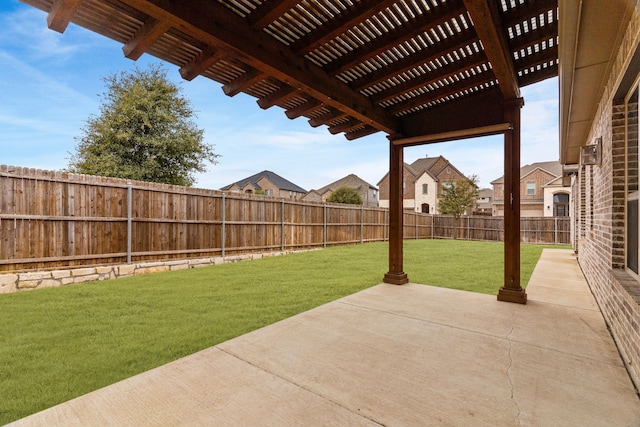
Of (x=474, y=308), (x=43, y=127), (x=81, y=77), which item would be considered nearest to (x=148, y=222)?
(x=474, y=308)

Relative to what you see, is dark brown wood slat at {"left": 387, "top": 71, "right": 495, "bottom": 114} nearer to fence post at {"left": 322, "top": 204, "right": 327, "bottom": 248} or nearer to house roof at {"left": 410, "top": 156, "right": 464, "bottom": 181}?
fence post at {"left": 322, "top": 204, "right": 327, "bottom": 248}

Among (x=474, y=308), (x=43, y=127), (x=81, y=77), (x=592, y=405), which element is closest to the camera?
(x=592, y=405)

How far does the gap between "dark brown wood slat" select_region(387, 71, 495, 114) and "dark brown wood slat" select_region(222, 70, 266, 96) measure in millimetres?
2514

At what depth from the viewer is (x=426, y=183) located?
96.0 feet

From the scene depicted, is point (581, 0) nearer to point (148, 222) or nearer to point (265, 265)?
point (265, 265)

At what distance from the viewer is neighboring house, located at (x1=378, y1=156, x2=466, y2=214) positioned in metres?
28.8

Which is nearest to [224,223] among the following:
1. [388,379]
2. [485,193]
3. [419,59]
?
[419,59]

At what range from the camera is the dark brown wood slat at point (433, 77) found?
3.45 m

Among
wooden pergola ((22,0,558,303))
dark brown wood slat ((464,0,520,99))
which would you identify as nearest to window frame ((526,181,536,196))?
wooden pergola ((22,0,558,303))

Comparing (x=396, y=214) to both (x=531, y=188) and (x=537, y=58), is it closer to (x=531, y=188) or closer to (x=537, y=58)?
(x=537, y=58)

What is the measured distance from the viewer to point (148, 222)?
6984 mm

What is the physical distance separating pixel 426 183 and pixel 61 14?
2993cm

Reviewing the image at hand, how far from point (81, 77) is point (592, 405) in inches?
941

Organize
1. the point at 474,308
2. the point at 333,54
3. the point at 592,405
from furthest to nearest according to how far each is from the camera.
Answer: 1. the point at 474,308
2. the point at 333,54
3. the point at 592,405
